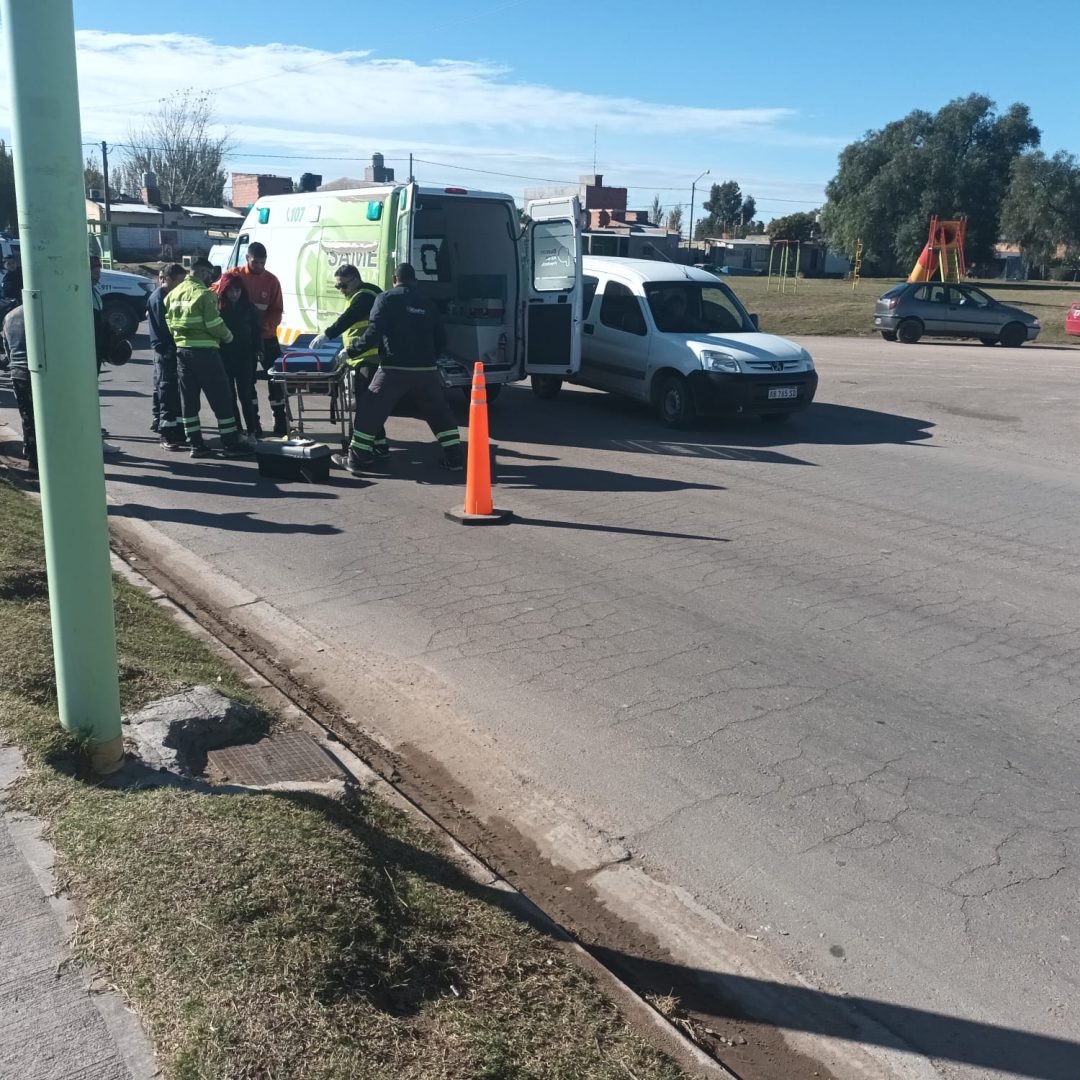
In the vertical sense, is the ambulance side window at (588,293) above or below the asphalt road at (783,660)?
above

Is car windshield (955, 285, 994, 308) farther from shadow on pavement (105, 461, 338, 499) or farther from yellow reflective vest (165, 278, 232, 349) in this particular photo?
shadow on pavement (105, 461, 338, 499)

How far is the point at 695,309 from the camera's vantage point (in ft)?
46.6

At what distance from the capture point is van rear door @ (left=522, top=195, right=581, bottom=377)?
43.2ft

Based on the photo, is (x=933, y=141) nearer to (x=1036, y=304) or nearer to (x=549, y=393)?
(x=1036, y=304)

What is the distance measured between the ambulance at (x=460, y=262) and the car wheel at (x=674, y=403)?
120 cm

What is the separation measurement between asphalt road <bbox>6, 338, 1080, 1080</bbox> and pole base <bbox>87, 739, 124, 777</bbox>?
165 cm

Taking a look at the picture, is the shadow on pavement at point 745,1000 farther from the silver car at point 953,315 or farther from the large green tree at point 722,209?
the large green tree at point 722,209

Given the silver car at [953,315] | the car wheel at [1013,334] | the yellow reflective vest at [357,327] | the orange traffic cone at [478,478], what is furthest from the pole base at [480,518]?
the car wheel at [1013,334]

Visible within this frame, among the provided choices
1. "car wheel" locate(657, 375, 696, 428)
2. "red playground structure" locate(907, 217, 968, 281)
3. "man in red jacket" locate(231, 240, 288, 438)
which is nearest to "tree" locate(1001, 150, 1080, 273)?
"red playground structure" locate(907, 217, 968, 281)

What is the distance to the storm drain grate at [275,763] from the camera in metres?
4.23

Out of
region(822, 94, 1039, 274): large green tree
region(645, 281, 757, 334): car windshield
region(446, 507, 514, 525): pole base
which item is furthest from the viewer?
region(822, 94, 1039, 274): large green tree

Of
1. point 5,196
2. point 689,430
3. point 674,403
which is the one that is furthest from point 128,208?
point 689,430

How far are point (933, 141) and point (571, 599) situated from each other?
2365 inches

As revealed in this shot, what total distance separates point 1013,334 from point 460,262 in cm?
1736
